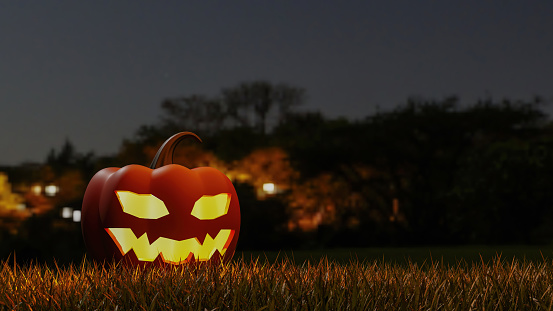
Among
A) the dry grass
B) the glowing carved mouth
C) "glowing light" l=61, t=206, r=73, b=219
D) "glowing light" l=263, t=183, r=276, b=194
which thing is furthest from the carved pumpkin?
"glowing light" l=263, t=183, r=276, b=194

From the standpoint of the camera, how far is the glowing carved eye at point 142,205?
22.4ft

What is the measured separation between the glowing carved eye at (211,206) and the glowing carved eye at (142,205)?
0.36m

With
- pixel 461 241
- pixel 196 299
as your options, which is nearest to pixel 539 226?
pixel 461 241

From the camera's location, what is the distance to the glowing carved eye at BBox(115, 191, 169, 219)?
682cm

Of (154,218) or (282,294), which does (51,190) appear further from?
(282,294)

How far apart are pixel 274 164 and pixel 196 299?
63.6 ft

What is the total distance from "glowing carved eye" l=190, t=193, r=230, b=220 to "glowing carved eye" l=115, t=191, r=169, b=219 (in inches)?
14.3

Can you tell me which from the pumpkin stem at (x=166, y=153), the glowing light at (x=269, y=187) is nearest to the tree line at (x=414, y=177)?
the glowing light at (x=269, y=187)

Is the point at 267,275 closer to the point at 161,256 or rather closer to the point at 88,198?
the point at 161,256

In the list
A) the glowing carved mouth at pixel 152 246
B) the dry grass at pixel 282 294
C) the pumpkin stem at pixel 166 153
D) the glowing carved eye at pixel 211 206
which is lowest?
the dry grass at pixel 282 294

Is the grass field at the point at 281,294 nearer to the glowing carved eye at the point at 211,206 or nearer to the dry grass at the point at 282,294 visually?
the dry grass at the point at 282,294

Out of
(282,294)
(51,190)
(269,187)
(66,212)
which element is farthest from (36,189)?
(282,294)

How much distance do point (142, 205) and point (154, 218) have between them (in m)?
0.21

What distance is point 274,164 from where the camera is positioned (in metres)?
23.7
